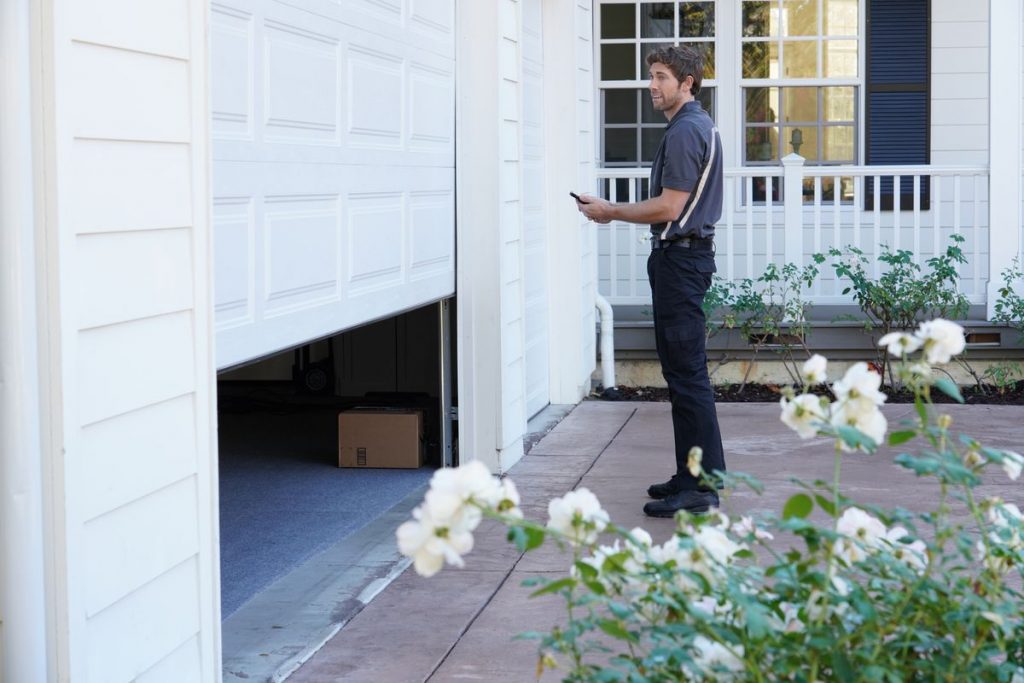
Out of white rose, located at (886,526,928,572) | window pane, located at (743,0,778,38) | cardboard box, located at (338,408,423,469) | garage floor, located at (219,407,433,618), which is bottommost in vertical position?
garage floor, located at (219,407,433,618)

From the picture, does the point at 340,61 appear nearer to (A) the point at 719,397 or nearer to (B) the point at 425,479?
(B) the point at 425,479

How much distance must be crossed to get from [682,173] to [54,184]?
309 cm

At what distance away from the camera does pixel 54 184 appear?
285 cm

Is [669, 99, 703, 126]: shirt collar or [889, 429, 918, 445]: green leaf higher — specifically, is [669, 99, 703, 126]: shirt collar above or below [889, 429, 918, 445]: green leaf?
above

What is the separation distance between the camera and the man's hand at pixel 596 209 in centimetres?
575

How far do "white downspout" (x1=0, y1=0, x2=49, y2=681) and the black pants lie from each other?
3178 millimetres

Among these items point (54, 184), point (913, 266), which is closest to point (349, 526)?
point (54, 184)

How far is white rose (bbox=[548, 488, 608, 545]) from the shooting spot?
1912mm

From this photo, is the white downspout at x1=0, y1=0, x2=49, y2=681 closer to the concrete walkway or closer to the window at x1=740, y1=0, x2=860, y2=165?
the concrete walkway

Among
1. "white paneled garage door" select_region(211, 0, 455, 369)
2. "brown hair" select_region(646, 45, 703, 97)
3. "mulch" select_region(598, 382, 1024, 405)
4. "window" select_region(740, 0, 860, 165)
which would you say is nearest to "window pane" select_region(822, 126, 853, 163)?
"window" select_region(740, 0, 860, 165)

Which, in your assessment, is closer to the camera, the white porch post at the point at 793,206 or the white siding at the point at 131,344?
the white siding at the point at 131,344

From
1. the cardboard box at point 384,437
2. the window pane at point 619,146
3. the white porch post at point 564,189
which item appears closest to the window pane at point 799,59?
the window pane at point 619,146

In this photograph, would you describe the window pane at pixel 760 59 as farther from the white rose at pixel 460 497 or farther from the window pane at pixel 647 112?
the white rose at pixel 460 497

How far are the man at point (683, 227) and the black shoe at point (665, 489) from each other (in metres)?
0.15
